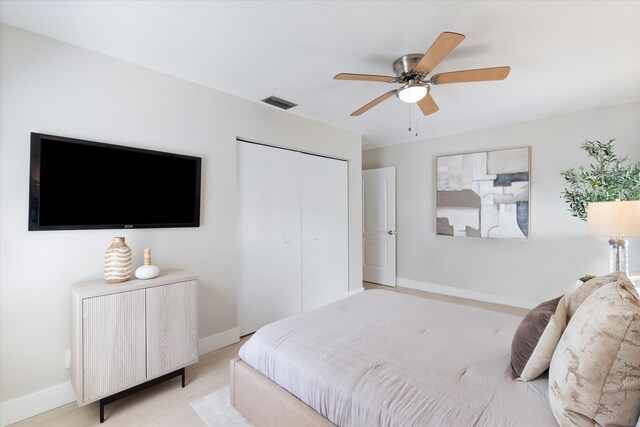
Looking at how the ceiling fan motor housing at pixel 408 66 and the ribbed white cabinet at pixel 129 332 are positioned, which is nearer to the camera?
the ribbed white cabinet at pixel 129 332

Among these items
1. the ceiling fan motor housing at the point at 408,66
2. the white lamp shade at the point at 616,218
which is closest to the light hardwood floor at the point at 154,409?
the ceiling fan motor housing at the point at 408,66

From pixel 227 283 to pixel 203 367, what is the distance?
735 millimetres

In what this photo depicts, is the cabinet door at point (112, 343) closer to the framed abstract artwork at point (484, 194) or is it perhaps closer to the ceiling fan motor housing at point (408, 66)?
the ceiling fan motor housing at point (408, 66)

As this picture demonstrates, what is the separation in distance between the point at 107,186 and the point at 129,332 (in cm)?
105

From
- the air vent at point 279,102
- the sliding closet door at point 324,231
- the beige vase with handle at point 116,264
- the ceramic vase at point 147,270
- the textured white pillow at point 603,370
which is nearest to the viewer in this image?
the textured white pillow at point 603,370

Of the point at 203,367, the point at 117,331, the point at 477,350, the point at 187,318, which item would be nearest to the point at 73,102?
the point at 117,331

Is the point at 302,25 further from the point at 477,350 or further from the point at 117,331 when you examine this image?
the point at 117,331

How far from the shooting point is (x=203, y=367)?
2.45 m

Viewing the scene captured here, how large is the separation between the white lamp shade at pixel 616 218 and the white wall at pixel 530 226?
1329 mm

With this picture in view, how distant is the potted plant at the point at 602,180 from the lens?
2.77m

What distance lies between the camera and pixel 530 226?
370 centimetres

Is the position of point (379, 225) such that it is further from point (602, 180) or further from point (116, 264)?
point (116, 264)

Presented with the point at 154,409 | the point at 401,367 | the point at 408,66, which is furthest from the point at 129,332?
the point at 408,66

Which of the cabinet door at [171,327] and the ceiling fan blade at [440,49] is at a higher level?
the ceiling fan blade at [440,49]
